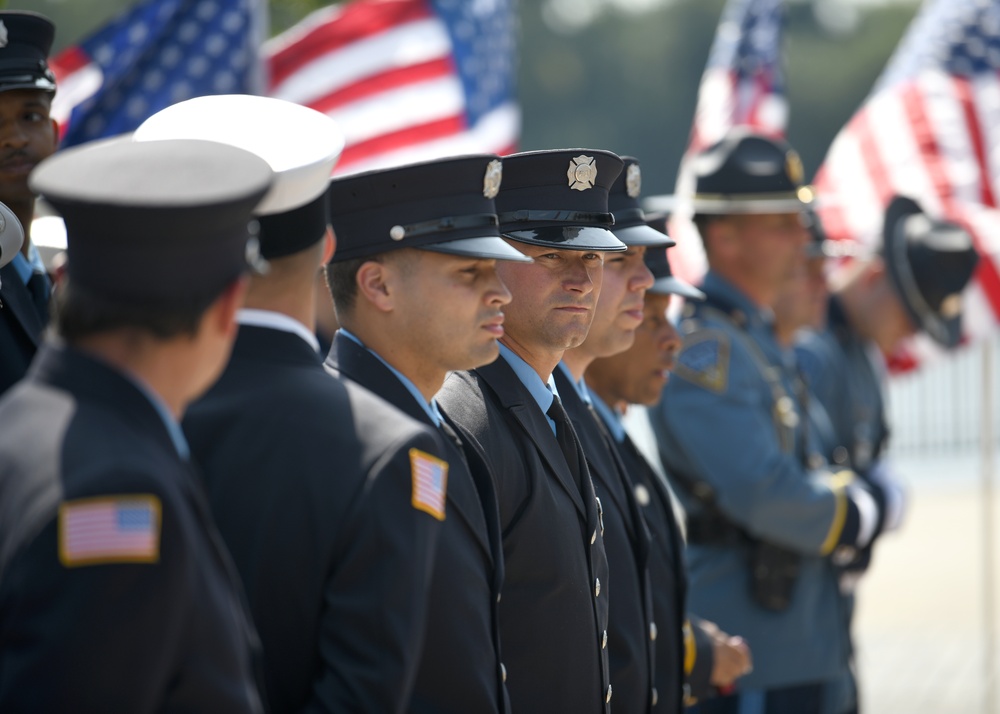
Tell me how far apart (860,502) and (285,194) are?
3.21 meters

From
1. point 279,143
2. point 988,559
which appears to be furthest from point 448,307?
point 988,559

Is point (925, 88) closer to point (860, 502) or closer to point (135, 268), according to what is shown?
point (860, 502)

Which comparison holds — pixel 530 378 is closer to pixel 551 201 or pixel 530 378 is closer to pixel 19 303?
pixel 551 201

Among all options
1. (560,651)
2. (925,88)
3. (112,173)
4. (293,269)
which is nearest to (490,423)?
(560,651)

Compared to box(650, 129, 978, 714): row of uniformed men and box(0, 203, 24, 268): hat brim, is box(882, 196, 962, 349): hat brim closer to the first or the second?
box(650, 129, 978, 714): row of uniformed men

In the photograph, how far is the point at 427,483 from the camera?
7.07 feet

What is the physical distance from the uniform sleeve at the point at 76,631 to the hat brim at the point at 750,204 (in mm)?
3896

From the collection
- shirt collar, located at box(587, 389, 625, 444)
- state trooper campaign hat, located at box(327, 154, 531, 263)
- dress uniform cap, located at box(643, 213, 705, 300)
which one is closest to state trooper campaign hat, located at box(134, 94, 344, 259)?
state trooper campaign hat, located at box(327, 154, 531, 263)

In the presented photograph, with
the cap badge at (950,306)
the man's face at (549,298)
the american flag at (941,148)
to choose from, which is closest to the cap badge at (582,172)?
the man's face at (549,298)

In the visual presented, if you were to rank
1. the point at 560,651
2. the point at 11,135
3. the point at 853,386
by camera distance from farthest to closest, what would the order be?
the point at 853,386
the point at 11,135
the point at 560,651

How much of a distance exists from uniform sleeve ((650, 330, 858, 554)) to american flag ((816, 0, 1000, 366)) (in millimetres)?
3139

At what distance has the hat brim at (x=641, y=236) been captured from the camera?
12.0ft

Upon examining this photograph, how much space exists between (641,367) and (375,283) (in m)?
1.61

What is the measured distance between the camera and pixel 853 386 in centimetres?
610
